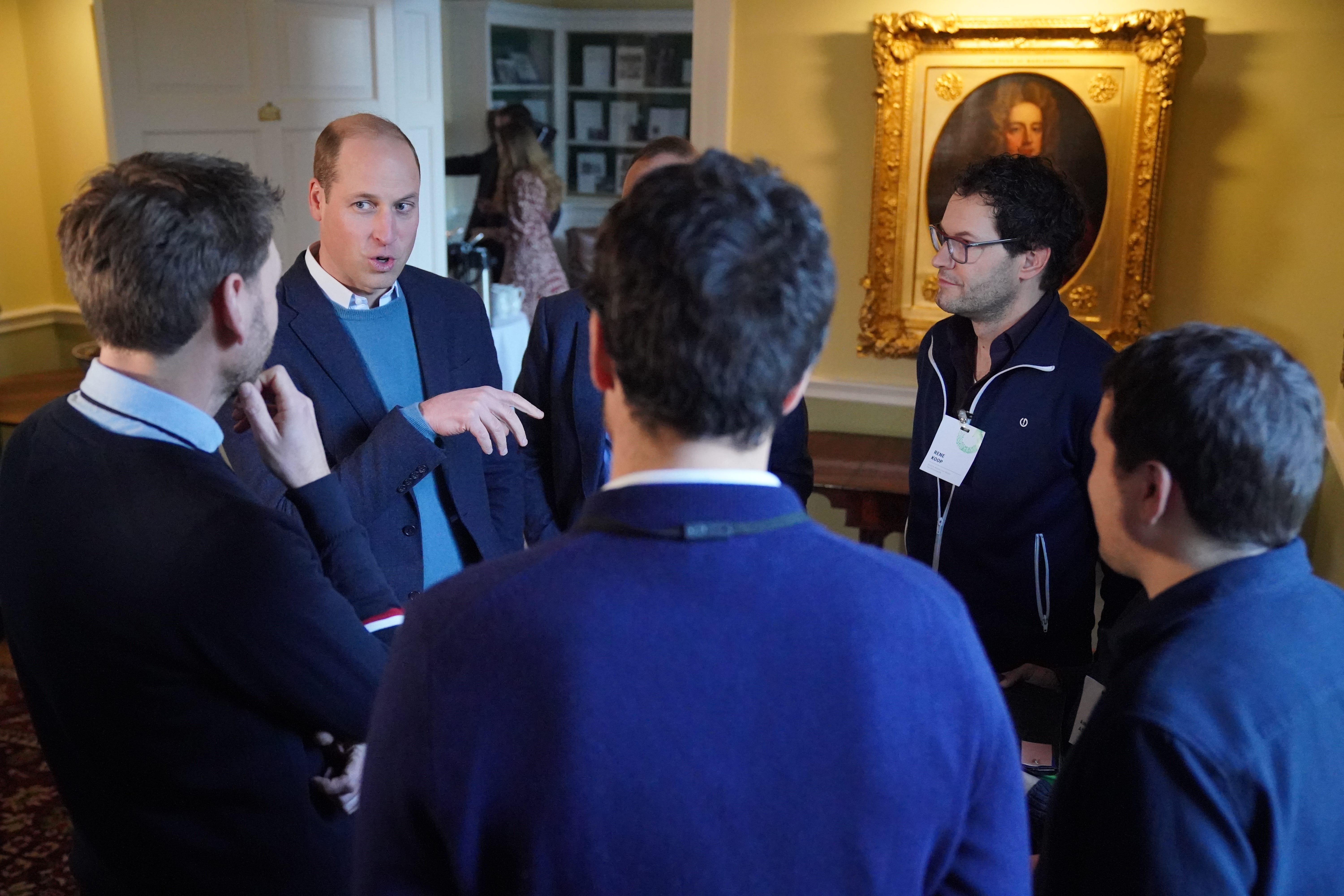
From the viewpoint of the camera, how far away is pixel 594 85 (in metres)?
9.49

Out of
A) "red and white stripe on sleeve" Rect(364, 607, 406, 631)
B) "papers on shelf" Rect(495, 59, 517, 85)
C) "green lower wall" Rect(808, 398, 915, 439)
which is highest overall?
Result: "papers on shelf" Rect(495, 59, 517, 85)

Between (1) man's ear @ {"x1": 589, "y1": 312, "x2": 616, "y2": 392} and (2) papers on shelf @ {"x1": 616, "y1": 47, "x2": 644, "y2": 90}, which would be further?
(2) papers on shelf @ {"x1": 616, "y1": 47, "x2": 644, "y2": 90}

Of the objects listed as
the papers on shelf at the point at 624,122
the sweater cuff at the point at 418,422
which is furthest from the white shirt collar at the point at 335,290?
the papers on shelf at the point at 624,122

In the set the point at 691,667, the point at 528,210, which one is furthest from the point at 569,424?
the point at 528,210

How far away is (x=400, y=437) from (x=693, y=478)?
4.01ft

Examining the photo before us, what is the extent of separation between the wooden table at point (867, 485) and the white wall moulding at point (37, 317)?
12.6ft

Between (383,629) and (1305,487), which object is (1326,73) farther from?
(383,629)

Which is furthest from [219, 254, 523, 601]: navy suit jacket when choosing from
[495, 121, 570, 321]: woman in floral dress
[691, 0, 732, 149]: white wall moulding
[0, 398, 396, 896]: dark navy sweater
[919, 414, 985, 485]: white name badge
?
[495, 121, 570, 321]: woman in floral dress

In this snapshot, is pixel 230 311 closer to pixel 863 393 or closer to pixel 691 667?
pixel 691 667

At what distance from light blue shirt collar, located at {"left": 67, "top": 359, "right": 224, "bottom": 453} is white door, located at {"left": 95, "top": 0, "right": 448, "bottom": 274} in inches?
134

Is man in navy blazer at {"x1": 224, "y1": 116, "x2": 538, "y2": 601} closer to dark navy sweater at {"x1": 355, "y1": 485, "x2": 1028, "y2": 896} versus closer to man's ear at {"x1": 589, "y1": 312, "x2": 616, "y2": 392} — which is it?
man's ear at {"x1": 589, "y1": 312, "x2": 616, "y2": 392}

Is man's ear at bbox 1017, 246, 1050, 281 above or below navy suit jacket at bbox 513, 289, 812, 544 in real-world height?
above

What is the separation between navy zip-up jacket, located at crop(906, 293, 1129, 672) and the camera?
7.41 feet

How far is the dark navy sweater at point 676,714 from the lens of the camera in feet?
2.59
